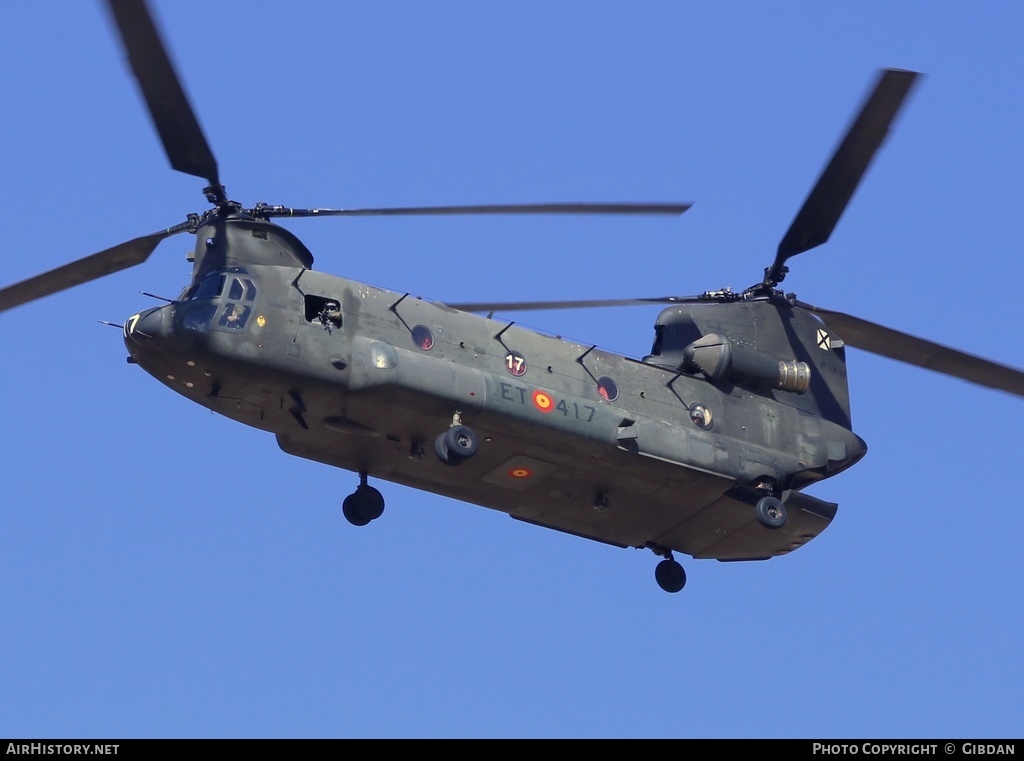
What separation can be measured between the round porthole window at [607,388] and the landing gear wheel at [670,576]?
4.40 metres

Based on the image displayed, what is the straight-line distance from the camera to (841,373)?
119 feet

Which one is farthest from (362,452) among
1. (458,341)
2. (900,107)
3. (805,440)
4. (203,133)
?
A: (900,107)

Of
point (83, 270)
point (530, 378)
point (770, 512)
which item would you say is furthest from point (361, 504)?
point (770, 512)

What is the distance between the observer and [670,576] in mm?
35250

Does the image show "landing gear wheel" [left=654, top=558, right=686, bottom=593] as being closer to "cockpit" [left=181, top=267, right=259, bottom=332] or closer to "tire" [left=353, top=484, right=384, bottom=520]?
"tire" [left=353, top=484, right=384, bottom=520]

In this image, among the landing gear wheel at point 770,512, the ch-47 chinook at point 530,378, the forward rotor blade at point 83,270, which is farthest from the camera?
the landing gear wheel at point 770,512

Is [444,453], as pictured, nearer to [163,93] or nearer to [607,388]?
[607,388]

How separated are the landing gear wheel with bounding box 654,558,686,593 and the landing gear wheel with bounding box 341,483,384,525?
20.1 ft

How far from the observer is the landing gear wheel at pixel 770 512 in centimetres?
3319

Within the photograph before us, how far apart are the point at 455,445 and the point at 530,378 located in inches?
88.2

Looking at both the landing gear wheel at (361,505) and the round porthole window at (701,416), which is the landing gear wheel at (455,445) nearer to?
the landing gear wheel at (361,505)

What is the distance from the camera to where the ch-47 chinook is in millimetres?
29688

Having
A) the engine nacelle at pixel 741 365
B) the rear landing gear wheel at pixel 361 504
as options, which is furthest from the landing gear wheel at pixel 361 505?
the engine nacelle at pixel 741 365
